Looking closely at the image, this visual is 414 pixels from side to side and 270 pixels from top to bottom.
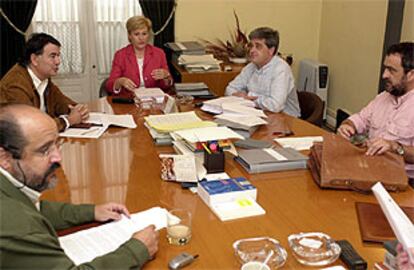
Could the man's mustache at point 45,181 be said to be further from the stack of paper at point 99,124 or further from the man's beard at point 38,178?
the stack of paper at point 99,124

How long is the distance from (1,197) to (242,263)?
0.71 metres

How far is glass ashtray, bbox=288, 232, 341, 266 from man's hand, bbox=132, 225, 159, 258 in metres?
0.43

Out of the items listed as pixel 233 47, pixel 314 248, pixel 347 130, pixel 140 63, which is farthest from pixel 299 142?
pixel 233 47

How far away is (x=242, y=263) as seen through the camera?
145cm

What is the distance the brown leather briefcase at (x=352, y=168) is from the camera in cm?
198

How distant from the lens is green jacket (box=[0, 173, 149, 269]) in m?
1.17

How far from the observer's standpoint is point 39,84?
2.98 metres

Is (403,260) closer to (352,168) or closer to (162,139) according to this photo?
(352,168)

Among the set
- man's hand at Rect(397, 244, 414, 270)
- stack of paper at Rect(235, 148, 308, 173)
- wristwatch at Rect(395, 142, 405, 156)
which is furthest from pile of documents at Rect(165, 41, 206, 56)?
man's hand at Rect(397, 244, 414, 270)

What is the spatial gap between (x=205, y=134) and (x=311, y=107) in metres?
1.45

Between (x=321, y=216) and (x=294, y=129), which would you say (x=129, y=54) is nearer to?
(x=294, y=129)

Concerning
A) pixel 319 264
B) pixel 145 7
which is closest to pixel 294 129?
pixel 319 264

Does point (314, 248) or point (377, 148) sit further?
point (377, 148)

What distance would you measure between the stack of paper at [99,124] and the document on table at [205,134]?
540 mm
